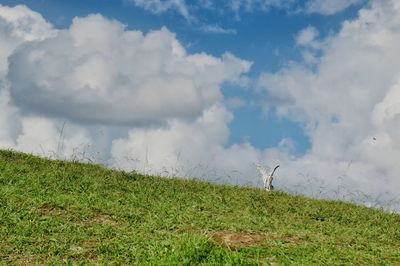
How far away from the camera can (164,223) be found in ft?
39.4

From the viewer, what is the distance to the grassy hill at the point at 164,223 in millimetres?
9805

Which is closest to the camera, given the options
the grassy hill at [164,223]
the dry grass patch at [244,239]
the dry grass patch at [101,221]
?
the grassy hill at [164,223]

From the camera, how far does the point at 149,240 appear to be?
34.6 ft

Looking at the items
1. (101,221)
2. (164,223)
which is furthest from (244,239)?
(101,221)

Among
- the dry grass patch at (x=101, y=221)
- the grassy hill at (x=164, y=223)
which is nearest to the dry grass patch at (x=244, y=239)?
the grassy hill at (x=164, y=223)

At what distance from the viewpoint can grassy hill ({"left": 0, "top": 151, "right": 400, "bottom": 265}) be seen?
9.80 m

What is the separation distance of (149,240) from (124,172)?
326 inches

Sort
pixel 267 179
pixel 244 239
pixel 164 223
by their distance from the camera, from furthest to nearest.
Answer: pixel 267 179
pixel 164 223
pixel 244 239

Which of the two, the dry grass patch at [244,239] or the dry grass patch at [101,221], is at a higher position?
the dry grass patch at [244,239]

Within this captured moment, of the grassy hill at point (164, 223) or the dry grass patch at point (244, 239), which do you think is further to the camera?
the dry grass patch at point (244, 239)

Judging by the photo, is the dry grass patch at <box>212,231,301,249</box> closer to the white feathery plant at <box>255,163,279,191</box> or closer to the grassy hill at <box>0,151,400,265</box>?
the grassy hill at <box>0,151,400,265</box>

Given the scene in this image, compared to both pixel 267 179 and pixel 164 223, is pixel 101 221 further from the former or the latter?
pixel 267 179

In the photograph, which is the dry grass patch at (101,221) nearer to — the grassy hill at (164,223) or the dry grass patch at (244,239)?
the grassy hill at (164,223)

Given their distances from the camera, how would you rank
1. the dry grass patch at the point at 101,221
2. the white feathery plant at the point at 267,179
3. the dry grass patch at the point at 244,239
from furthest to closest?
the white feathery plant at the point at 267,179, the dry grass patch at the point at 101,221, the dry grass patch at the point at 244,239
